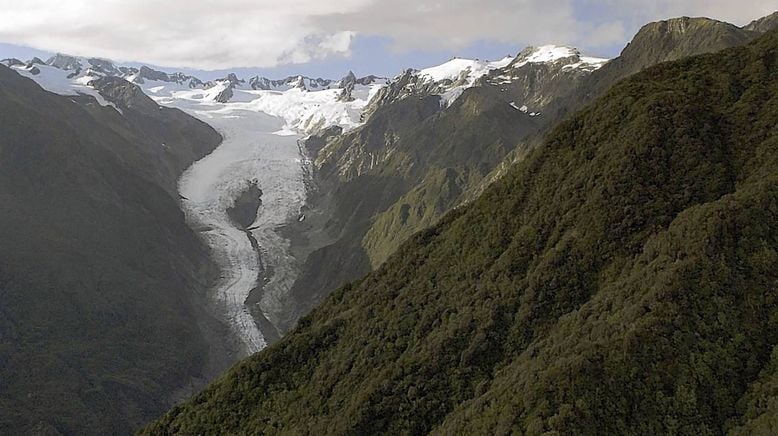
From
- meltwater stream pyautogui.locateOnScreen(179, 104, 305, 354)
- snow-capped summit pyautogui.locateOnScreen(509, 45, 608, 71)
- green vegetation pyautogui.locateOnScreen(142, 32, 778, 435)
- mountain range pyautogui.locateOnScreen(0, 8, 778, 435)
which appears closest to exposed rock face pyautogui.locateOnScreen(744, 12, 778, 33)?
mountain range pyautogui.locateOnScreen(0, 8, 778, 435)

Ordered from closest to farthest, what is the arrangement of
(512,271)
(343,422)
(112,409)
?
(343,422)
(512,271)
(112,409)

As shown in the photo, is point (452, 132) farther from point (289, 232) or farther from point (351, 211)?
point (289, 232)

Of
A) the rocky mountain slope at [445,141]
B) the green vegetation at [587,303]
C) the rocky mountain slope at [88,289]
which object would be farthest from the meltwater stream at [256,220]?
the green vegetation at [587,303]

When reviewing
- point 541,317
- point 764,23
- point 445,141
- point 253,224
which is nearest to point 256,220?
point 253,224

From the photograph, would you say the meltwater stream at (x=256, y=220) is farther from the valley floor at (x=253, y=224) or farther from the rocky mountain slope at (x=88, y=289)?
the rocky mountain slope at (x=88, y=289)

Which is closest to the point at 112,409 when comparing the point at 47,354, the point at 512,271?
the point at 47,354

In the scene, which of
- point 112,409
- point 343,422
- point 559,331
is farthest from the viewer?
point 112,409

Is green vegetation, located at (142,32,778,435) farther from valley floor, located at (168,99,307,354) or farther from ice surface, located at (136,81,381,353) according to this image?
valley floor, located at (168,99,307,354)
